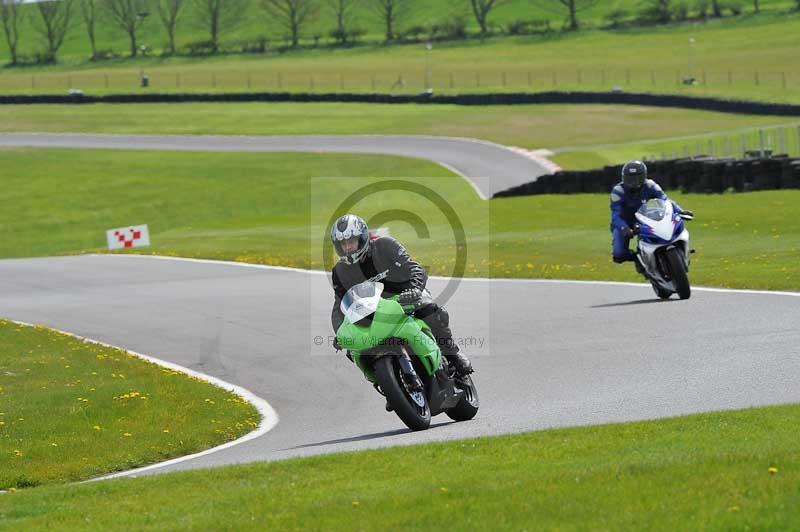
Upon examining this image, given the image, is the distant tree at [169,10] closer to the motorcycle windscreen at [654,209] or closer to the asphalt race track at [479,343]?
the asphalt race track at [479,343]

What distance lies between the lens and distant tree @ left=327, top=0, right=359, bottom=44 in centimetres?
13788

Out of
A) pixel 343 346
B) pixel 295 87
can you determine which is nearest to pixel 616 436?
pixel 343 346

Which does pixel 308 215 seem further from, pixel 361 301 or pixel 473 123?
pixel 361 301

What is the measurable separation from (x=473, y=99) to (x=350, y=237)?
6765 centimetres

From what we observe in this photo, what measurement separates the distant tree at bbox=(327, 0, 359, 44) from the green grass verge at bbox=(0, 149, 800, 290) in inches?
3033

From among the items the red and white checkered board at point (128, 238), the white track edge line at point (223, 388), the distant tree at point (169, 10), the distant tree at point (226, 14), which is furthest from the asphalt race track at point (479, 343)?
the distant tree at point (226, 14)

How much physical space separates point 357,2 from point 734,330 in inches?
6283

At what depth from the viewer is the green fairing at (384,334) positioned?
10.2 metres

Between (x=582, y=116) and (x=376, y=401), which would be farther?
(x=582, y=116)

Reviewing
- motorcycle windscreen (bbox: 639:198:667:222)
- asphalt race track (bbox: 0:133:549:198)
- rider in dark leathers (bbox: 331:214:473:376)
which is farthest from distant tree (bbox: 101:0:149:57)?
rider in dark leathers (bbox: 331:214:473:376)

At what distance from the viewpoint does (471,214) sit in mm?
39656

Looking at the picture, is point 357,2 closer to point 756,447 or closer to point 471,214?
point 471,214

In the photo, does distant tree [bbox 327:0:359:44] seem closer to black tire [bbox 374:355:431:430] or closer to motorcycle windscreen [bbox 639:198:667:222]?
motorcycle windscreen [bbox 639:198:667:222]

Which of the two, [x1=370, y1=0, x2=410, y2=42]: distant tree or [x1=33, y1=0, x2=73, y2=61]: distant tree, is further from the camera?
[x1=370, y1=0, x2=410, y2=42]: distant tree
